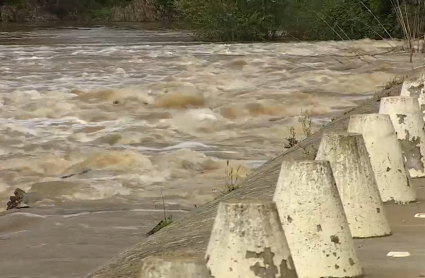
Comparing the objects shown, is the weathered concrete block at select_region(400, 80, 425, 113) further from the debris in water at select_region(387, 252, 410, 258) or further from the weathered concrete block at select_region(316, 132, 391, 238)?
the debris in water at select_region(387, 252, 410, 258)

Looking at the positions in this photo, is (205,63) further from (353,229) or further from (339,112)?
(353,229)

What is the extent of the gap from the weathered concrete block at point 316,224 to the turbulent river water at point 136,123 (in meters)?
2.95

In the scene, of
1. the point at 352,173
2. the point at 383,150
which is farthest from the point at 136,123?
the point at 352,173

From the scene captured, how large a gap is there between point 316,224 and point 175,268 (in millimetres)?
2172

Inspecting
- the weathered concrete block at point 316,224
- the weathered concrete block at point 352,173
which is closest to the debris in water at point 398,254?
the weathered concrete block at point 352,173

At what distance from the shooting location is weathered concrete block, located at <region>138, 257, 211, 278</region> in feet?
9.68

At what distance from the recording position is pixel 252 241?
4.00 meters

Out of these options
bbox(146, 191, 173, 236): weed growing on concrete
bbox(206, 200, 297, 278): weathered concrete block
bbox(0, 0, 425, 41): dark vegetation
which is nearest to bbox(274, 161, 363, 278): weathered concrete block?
bbox(206, 200, 297, 278): weathered concrete block

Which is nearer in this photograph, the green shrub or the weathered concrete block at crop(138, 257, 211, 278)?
the weathered concrete block at crop(138, 257, 211, 278)

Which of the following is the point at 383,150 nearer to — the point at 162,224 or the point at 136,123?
the point at 162,224

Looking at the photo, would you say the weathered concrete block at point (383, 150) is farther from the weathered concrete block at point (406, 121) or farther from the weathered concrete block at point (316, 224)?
the weathered concrete block at point (316, 224)

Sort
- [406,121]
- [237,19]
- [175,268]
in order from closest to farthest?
[175,268] < [406,121] < [237,19]

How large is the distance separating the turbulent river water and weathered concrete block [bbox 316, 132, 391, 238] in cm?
250

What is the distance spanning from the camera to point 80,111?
18.4 metres
